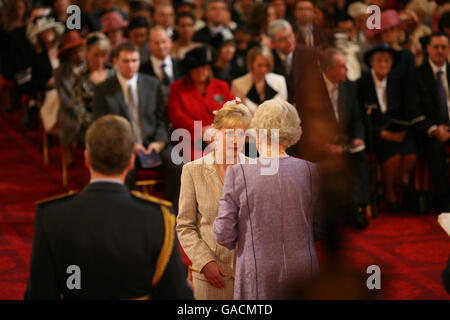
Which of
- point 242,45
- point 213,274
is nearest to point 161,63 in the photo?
point 242,45

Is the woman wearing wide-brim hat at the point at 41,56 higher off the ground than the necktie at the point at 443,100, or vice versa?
the woman wearing wide-brim hat at the point at 41,56

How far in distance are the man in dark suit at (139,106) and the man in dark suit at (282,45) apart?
1203 millimetres

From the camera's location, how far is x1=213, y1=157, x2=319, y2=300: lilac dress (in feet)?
8.04

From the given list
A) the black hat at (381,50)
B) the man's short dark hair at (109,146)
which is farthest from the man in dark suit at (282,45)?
the man's short dark hair at (109,146)

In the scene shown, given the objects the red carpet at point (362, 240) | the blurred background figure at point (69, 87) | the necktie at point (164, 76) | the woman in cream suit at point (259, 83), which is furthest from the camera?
the necktie at point (164, 76)

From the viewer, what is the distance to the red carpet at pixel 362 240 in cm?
421

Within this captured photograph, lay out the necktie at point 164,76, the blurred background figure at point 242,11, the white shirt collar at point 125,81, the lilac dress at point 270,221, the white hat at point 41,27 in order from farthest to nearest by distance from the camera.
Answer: the blurred background figure at point 242,11
the white hat at point 41,27
the necktie at point 164,76
the white shirt collar at point 125,81
the lilac dress at point 270,221

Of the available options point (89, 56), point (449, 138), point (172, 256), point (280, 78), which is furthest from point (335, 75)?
point (172, 256)

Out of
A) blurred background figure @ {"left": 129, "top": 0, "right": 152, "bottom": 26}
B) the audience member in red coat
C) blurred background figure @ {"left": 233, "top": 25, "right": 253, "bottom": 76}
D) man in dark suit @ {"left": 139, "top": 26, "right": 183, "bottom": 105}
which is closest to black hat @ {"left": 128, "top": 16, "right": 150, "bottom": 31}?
man in dark suit @ {"left": 139, "top": 26, "right": 183, "bottom": 105}

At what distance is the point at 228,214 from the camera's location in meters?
2.46

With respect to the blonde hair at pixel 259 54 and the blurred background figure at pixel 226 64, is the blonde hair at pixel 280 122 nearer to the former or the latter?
the blonde hair at pixel 259 54

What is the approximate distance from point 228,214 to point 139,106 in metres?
3.09

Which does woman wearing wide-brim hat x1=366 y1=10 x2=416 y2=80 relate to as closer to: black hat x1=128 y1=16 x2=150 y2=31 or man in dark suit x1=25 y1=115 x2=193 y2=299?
black hat x1=128 y1=16 x2=150 y2=31
